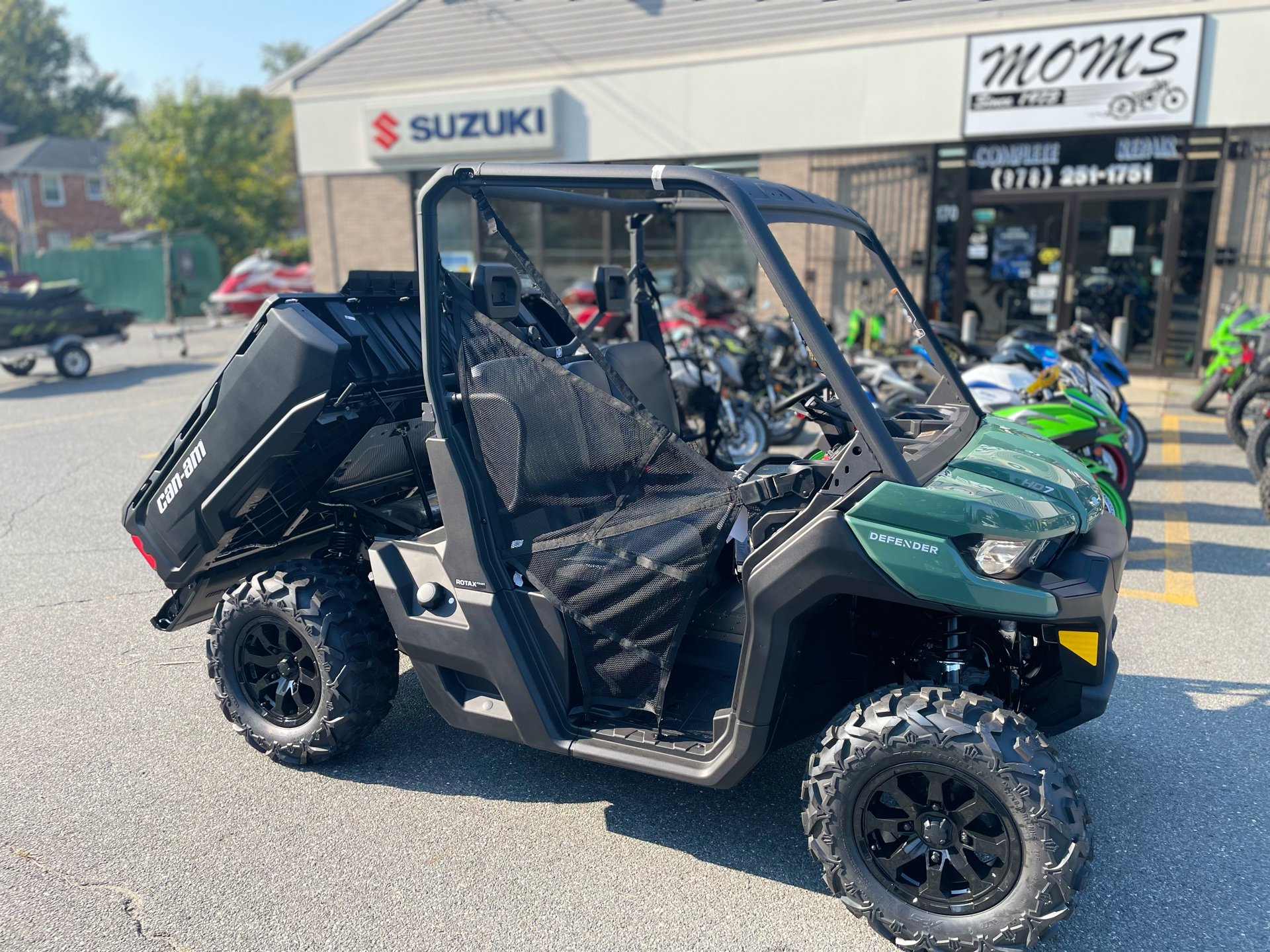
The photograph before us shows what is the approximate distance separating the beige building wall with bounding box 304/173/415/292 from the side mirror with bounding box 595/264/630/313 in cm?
1332

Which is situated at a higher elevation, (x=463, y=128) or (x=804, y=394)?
(x=463, y=128)

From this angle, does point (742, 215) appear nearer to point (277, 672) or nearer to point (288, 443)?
point (288, 443)

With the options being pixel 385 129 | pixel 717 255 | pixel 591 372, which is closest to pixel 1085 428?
pixel 591 372

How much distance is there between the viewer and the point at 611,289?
14.4ft

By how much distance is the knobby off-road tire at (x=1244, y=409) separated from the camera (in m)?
7.98

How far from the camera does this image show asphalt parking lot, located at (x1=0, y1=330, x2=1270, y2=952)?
277 cm

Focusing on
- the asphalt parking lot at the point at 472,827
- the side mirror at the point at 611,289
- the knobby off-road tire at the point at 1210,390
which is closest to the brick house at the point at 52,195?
the knobby off-road tire at the point at 1210,390

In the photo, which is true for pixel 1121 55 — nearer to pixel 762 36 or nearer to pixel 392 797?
pixel 762 36

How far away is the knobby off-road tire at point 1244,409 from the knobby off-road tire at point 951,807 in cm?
672

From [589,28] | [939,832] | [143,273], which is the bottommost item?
[939,832]

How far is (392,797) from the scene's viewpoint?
3.43 metres

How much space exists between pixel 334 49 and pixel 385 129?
6.04 ft

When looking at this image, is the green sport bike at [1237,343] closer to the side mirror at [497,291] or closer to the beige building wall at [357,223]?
the side mirror at [497,291]

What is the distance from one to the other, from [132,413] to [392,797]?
30.7ft
